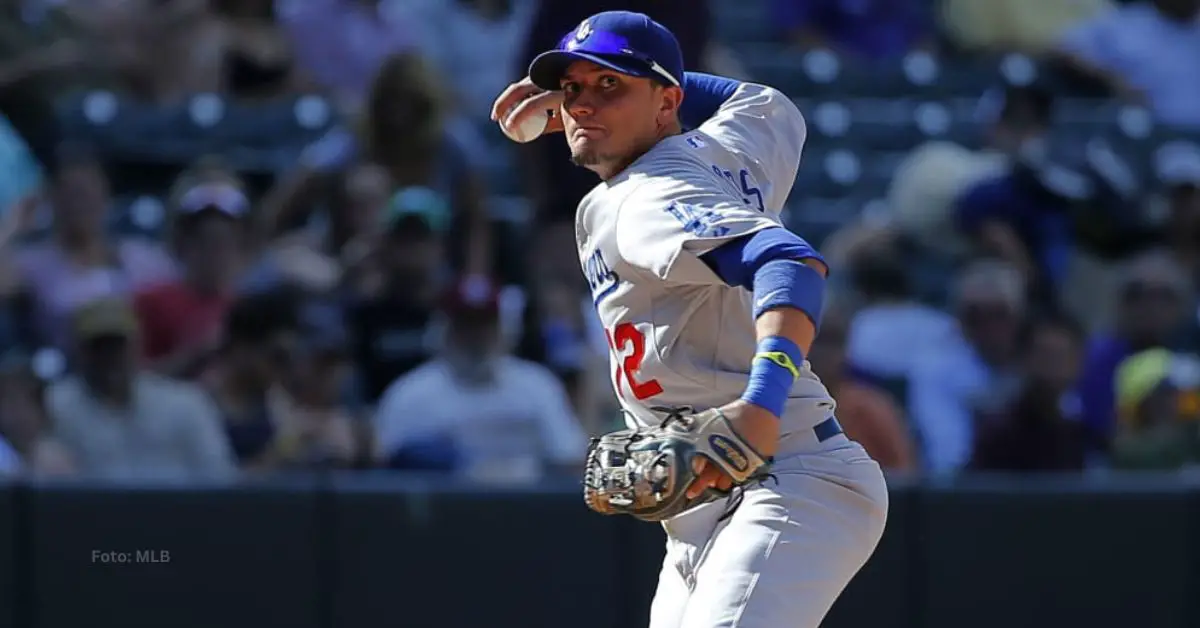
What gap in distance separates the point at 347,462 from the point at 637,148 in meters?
3.23

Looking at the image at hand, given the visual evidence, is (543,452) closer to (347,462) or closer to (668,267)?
(347,462)

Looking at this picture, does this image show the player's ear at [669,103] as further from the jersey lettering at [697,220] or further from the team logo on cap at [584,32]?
the jersey lettering at [697,220]

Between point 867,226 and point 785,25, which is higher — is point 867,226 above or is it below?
below

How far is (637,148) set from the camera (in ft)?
11.8

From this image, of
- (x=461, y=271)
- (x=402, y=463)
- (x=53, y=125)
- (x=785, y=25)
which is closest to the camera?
(x=402, y=463)

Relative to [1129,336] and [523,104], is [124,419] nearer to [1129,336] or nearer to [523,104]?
[523,104]

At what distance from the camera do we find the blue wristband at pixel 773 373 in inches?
118

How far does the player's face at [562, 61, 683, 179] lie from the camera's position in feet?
11.6

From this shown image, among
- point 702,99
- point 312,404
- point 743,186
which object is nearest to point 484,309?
point 312,404

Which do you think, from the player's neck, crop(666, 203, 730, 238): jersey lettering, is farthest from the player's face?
crop(666, 203, 730, 238): jersey lettering

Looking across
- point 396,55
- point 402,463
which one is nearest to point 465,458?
point 402,463

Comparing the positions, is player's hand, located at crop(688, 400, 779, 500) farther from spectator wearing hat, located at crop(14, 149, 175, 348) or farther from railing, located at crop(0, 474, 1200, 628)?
spectator wearing hat, located at crop(14, 149, 175, 348)

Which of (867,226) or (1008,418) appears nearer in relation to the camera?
(1008,418)

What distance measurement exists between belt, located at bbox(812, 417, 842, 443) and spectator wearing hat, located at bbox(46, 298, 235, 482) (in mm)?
3237
